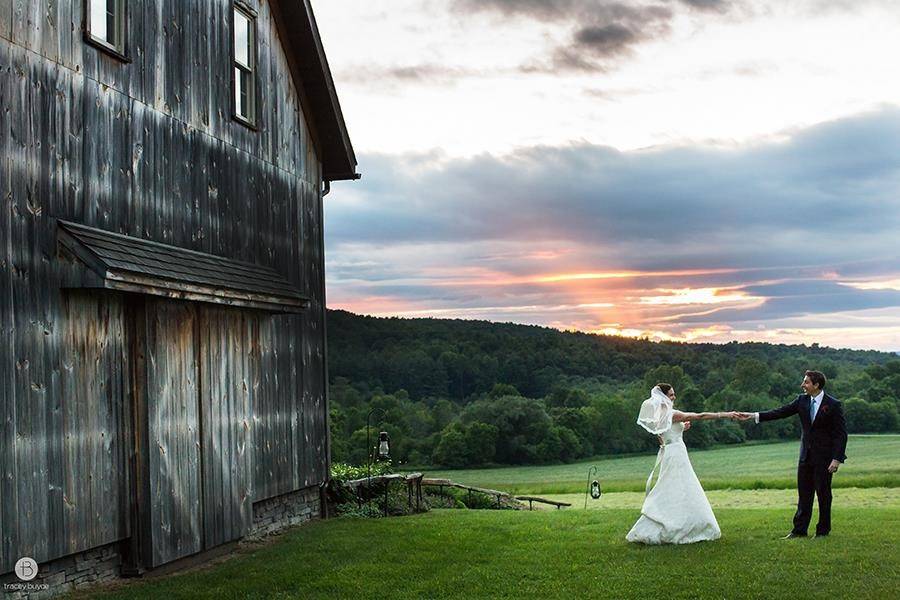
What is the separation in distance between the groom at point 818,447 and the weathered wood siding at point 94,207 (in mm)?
7703

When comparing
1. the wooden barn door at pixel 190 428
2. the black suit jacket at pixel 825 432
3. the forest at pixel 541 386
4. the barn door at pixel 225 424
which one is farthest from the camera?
the forest at pixel 541 386

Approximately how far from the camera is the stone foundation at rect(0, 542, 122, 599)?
9391mm

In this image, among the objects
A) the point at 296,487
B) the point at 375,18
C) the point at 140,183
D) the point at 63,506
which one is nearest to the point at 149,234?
the point at 140,183

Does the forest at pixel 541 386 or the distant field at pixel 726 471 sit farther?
the forest at pixel 541 386

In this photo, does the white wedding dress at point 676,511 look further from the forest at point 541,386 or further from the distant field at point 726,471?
the forest at point 541,386

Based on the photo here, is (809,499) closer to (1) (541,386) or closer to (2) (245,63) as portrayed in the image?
(2) (245,63)

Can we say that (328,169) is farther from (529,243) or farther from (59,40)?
(529,243)

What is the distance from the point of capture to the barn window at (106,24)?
10.7m

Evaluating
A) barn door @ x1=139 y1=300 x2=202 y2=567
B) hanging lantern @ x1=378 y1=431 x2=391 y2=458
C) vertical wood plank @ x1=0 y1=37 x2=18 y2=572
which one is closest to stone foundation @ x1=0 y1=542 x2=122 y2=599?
vertical wood plank @ x1=0 y1=37 x2=18 y2=572

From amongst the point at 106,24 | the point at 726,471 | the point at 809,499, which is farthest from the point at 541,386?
the point at 106,24

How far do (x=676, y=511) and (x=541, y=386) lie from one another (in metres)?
41.2

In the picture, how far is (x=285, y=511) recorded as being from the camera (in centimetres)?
1582

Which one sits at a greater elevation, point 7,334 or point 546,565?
point 7,334

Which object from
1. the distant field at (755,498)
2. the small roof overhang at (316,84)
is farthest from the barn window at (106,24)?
the distant field at (755,498)
